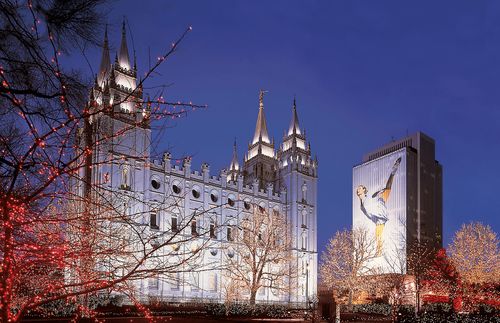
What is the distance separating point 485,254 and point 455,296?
22.9ft

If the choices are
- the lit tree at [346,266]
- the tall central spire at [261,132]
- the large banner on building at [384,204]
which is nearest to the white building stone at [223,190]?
the tall central spire at [261,132]

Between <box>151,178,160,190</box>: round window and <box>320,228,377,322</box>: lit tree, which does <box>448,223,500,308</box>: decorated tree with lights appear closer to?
<box>320,228,377,322</box>: lit tree

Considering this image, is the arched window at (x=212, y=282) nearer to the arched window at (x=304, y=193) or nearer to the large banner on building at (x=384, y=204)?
the arched window at (x=304, y=193)

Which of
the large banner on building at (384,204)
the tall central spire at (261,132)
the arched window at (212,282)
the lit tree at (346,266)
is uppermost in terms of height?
the tall central spire at (261,132)

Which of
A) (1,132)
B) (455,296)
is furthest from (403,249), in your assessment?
(1,132)

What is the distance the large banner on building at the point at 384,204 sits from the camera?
8156cm

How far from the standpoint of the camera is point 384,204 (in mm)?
84688

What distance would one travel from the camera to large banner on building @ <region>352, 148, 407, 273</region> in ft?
268

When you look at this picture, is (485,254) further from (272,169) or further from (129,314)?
(272,169)

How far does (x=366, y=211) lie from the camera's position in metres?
87.7

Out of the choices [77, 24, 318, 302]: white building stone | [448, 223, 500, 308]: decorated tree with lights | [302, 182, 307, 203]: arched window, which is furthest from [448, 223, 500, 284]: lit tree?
[302, 182, 307, 203]: arched window

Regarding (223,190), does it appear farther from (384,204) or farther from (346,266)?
(384,204)

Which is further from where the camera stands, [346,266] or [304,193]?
[304,193]

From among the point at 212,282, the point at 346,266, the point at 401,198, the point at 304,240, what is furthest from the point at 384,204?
the point at 212,282
